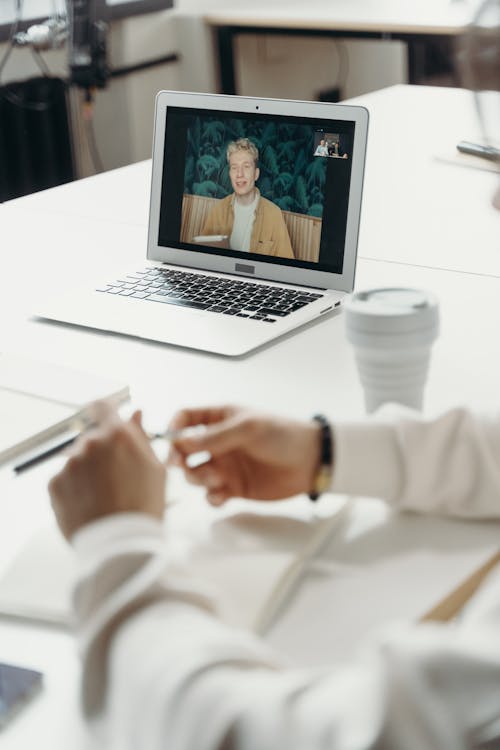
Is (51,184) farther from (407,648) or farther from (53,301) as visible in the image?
(407,648)

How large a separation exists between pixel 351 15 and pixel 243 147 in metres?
2.34

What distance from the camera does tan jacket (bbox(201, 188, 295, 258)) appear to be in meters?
1.36

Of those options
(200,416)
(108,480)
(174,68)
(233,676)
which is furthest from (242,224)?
(174,68)

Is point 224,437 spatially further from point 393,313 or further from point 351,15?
point 351,15

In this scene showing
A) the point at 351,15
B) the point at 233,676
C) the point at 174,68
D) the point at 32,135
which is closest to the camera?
the point at 233,676

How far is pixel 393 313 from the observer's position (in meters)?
0.91

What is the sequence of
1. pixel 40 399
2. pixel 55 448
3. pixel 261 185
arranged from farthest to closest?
1. pixel 261 185
2. pixel 40 399
3. pixel 55 448

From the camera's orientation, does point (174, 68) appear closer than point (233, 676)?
No

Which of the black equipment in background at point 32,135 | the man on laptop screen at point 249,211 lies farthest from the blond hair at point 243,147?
the black equipment in background at point 32,135

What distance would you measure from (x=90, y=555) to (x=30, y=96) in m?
2.85

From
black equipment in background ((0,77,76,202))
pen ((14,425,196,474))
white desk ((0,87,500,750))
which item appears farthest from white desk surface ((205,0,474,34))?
pen ((14,425,196,474))

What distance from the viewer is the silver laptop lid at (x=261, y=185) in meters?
1.33

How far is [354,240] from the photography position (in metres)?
1.32

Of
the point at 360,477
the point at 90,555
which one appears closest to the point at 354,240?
the point at 360,477
